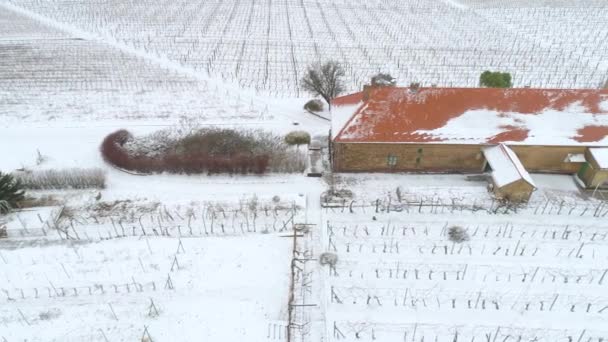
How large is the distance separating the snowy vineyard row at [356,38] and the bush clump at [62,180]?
15.3 m

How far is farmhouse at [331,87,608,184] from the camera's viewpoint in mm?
22406

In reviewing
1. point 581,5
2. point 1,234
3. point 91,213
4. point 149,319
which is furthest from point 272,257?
point 581,5

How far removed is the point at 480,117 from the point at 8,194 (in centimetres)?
2623

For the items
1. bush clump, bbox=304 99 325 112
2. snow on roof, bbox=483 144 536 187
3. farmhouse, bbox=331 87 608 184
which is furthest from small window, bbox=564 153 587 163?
bush clump, bbox=304 99 325 112

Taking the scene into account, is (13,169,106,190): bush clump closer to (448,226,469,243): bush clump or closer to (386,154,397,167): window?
(386,154,397,167): window

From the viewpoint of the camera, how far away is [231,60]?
129ft

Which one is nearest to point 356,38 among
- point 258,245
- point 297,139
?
point 297,139

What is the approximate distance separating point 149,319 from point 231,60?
2888 centimetres

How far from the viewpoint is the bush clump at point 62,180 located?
22.6m

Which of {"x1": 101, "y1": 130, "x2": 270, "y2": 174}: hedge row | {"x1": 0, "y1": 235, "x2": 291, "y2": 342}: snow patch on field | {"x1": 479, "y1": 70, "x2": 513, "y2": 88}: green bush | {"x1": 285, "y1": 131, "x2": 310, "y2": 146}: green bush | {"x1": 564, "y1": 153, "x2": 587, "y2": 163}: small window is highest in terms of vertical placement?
{"x1": 479, "y1": 70, "x2": 513, "y2": 88}: green bush

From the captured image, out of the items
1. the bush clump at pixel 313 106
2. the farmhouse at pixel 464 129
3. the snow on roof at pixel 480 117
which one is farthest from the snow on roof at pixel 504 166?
the bush clump at pixel 313 106

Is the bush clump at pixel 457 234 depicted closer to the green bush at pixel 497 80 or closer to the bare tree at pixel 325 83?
the bare tree at pixel 325 83

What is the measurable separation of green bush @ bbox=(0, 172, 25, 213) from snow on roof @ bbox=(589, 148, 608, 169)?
30951 mm

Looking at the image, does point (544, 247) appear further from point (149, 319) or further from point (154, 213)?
point (154, 213)
